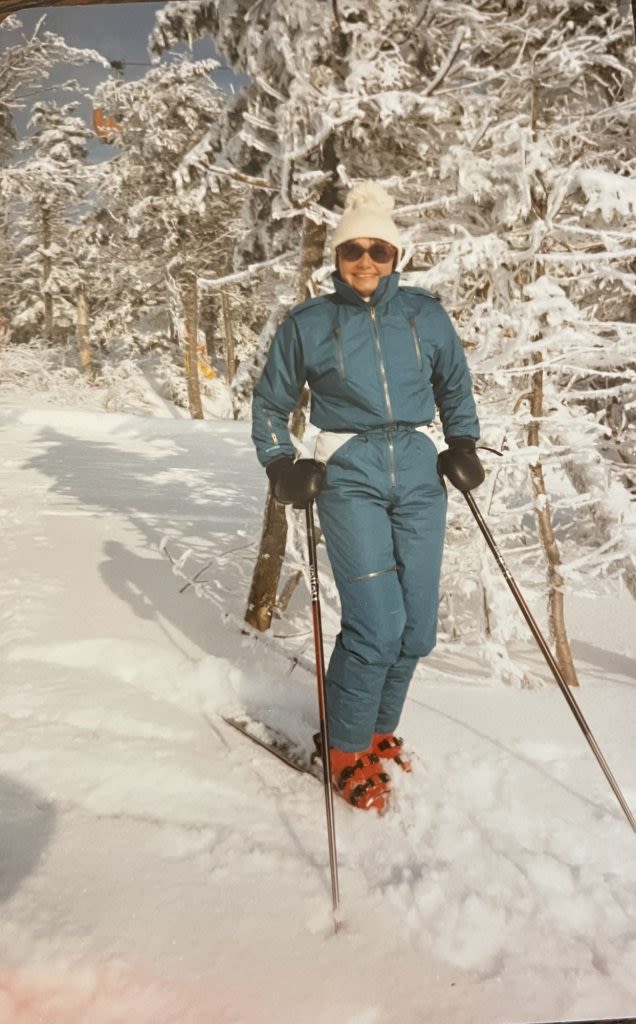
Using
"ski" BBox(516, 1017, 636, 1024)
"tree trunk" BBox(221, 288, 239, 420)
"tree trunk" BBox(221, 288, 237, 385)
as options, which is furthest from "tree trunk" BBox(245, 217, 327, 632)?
"tree trunk" BBox(221, 288, 237, 385)

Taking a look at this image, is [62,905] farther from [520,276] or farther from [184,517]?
[184,517]

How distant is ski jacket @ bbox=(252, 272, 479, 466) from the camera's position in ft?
8.16

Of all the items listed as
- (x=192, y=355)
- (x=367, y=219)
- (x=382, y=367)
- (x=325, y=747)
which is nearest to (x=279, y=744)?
(x=325, y=747)

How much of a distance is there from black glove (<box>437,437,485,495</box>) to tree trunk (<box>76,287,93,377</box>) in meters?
17.7

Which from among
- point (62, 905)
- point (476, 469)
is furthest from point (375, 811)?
point (476, 469)

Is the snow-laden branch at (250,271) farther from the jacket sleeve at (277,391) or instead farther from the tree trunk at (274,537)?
the jacket sleeve at (277,391)

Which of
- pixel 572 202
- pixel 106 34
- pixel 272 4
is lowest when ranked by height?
Answer: pixel 572 202

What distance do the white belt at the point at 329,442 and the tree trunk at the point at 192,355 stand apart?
1386 cm

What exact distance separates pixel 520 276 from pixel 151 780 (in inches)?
136

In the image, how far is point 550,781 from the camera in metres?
2.72

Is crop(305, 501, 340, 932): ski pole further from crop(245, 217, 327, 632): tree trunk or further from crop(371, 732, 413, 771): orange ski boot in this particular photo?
crop(245, 217, 327, 632): tree trunk

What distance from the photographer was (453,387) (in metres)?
2.73

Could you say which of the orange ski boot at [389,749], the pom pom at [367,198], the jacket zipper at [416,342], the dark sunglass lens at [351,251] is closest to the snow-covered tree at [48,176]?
the pom pom at [367,198]

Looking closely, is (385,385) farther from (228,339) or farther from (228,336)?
(228,339)
